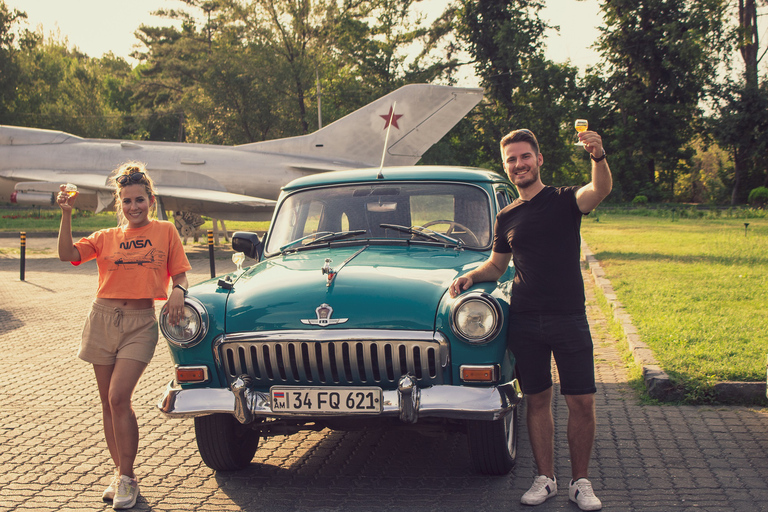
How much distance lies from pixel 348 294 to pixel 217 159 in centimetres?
2098

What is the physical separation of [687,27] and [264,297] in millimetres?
53887

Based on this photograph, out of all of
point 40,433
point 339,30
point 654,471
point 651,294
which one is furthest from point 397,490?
point 339,30

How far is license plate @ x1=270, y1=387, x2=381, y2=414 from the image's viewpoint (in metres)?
3.86

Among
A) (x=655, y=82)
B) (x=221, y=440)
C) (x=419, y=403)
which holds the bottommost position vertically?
(x=221, y=440)

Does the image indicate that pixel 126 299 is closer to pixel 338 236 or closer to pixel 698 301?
pixel 338 236

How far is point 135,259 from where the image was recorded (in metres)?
4.27

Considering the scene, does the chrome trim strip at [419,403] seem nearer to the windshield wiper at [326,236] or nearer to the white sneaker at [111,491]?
the white sneaker at [111,491]

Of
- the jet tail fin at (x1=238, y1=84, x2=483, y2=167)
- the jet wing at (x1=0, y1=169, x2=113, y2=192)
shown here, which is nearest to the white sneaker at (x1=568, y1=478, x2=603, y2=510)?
the jet tail fin at (x1=238, y1=84, x2=483, y2=167)

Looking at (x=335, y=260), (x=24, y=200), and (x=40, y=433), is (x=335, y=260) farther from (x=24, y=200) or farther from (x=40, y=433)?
(x=24, y=200)

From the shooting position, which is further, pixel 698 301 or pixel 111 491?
pixel 698 301

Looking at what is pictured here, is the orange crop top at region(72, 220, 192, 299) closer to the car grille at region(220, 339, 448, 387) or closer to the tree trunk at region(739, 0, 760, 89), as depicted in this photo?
the car grille at region(220, 339, 448, 387)

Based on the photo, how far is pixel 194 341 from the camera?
4.19m

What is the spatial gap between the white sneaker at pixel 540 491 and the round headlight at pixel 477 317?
2.78 feet

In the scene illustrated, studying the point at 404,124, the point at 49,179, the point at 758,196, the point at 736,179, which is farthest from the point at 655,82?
the point at 49,179
